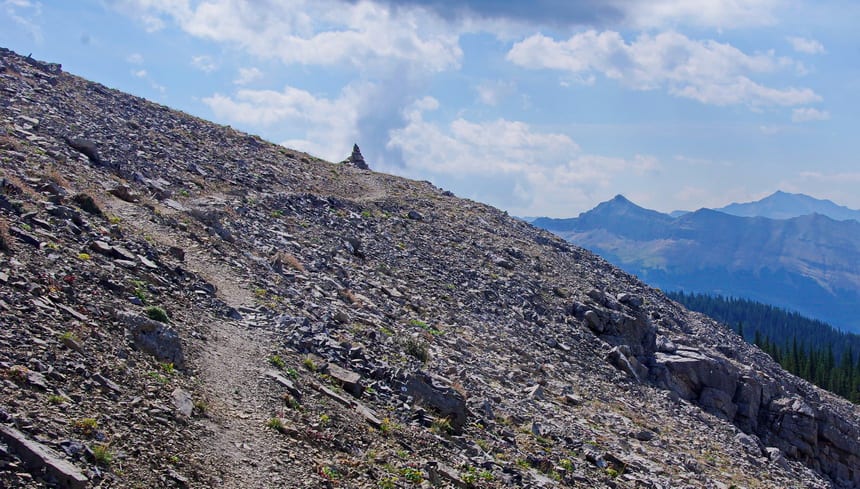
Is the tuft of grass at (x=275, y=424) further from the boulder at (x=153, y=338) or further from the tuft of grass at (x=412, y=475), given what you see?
the tuft of grass at (x=412, y=475)

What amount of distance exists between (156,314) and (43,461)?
26.0ft

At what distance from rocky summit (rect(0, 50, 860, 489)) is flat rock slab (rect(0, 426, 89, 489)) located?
4 centimetres

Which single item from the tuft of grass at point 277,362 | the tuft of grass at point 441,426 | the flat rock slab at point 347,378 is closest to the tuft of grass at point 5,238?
the tuft of grass at point 277,362

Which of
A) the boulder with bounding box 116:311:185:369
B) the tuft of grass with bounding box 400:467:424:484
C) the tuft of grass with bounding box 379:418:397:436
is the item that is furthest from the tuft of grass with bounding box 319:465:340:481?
the boulder with bounding box 116:311:185:369

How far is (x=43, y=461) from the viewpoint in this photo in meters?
11.8

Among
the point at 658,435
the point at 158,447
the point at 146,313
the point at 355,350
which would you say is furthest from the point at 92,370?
the point at 658,435

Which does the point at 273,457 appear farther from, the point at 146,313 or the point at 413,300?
the point at 413,300

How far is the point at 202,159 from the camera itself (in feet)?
148

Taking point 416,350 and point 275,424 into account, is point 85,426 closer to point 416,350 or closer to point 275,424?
point 275,424

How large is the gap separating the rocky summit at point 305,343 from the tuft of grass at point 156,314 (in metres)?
0.06

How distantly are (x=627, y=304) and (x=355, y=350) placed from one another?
32276 millimetres

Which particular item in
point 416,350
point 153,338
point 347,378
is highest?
point 416,350

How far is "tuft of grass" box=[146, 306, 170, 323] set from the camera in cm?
1930

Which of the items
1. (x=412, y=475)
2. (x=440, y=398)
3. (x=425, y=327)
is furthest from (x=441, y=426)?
(x=425, y=327)
